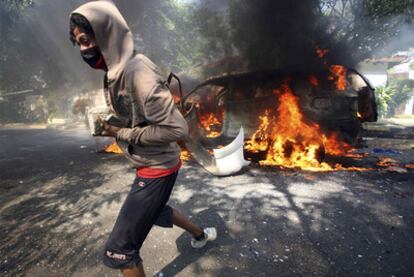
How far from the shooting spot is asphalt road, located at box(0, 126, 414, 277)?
292 centimetres

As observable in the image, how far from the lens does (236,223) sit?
3740mm

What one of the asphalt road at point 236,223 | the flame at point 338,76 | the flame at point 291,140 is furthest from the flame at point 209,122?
the flame at point 338,76

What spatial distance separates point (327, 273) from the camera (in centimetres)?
275

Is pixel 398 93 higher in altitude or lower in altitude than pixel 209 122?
higher

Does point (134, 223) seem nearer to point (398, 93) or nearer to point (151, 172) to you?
point (151, 172)

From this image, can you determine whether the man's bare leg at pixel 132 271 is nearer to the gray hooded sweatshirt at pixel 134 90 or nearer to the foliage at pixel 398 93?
the gray hooded sweatshirt at pixel 134 90

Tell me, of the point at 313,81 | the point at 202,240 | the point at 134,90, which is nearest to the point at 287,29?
the point at 313,81

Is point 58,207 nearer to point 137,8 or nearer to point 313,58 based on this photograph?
point 313,58

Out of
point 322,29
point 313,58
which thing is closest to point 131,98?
point 313,58

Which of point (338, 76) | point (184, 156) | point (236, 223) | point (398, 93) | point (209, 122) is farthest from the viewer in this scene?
point (398, 93)

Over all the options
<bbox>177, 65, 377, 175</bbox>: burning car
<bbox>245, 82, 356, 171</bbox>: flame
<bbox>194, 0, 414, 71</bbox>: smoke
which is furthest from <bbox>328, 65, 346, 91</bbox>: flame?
<bbox>245, 82, 356, 171</bbox>: flame

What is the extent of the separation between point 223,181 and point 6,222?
344 cm

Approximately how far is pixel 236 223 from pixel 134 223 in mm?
1967

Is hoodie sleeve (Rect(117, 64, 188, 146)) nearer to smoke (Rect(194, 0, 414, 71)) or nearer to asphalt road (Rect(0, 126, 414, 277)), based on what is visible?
asphalt road (Rect(0, 126, 414, 277))
